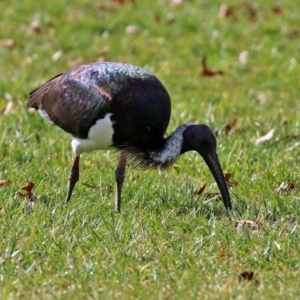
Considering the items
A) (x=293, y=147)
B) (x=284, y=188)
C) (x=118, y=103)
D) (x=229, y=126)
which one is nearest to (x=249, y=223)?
(x=284, y=188)

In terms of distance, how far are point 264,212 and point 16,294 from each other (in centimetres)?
187

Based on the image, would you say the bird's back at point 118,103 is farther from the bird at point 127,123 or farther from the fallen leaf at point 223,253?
the fallen leaf at point 223,253

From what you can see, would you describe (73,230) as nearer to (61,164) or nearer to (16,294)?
(16,294)

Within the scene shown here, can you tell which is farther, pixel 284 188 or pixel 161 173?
pixel 161 173

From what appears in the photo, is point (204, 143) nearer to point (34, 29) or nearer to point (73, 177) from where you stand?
point (73, 177)

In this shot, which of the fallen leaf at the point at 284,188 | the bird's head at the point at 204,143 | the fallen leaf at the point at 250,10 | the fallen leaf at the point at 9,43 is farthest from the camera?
the fallen leaf at the point at 250,10

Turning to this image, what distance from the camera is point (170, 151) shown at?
6.02 m

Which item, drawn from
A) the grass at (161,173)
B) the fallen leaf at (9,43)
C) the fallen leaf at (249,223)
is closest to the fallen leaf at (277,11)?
→ the grass at (161,173)

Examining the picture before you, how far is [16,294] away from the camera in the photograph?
14.8 ft

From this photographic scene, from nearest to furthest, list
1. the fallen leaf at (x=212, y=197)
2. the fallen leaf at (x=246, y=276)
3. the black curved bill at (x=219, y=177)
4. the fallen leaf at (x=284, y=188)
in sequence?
the fallen leaf at (x=246, y=276) → the black curved bill at (x=219, y=177) → the fallen leaf at (x=212, y=197) → the fallen leaf at (x=284, y=188)

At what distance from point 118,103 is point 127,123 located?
14cm

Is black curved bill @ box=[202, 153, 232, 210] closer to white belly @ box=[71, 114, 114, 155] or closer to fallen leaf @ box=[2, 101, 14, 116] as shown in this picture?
white belly @ box=[71, 114, 114, 155]

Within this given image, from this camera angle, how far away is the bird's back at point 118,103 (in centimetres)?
590

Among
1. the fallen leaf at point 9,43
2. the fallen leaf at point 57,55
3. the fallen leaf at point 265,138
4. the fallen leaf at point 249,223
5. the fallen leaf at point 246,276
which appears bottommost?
the fallen leaf at point 57,55
